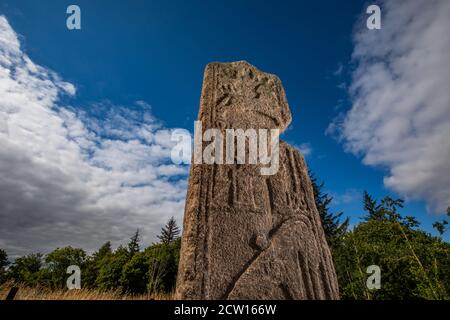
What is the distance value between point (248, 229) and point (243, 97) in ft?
5.60

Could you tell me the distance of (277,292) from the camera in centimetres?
202

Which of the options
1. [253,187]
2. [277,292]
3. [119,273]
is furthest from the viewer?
[119,273]

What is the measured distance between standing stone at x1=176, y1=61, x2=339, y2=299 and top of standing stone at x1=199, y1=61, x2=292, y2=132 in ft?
0.05

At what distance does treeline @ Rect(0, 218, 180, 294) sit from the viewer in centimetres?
2014

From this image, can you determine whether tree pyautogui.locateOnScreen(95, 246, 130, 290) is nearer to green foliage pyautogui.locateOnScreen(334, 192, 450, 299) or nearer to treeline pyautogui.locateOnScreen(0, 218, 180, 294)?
treeline pyautogui.locateOnScreen(0, 218, 180, 294)

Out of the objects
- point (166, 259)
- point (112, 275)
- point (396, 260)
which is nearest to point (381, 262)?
point (396, 260)

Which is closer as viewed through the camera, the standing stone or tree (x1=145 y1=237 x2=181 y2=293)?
the standing stone

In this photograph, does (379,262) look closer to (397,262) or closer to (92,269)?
(397,262)

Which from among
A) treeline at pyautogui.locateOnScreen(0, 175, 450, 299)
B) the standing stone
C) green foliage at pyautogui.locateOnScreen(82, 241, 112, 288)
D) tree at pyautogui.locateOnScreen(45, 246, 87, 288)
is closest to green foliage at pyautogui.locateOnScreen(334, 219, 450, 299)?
treeline at pyautogui.locateOnScreen(0, 175, 450, 299)

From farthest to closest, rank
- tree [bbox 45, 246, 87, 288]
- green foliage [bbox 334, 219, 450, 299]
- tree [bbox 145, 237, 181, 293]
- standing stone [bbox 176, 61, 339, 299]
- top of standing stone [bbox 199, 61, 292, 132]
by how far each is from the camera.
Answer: tree [bbox 45, 246, 87, 288]
tree [bbox 145, 237, 181, 293]
green foliage [bbox 334, 219, 450, 299]
top of standing stone [bbox 199, 61, 292, 132]
standing stone [bbox 176, 61, 339, 299]

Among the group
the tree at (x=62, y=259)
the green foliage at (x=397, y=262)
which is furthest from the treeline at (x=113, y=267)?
the green foliage at (x=397, y=262)
